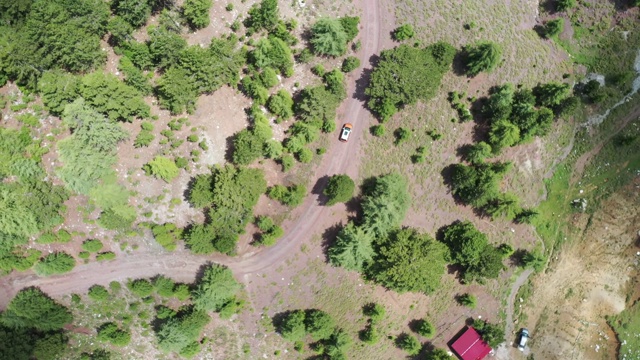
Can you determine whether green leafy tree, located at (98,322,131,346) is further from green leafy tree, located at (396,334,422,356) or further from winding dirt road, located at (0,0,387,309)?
green leafy tree, located at (396,334,422,356)

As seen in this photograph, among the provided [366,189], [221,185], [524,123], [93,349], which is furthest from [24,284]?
[524,123]

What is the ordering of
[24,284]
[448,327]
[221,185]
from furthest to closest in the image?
[448,327]
[24,284]
[221,185]

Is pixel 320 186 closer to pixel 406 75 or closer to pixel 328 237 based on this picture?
pixel 328 237

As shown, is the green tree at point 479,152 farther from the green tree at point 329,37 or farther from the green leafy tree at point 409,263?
the green tree at point 329,37

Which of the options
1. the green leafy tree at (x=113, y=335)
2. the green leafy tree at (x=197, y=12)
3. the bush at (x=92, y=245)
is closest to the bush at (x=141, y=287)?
the green leafy tree at (x=113, y=335)

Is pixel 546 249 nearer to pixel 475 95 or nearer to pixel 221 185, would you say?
pixel 475 95

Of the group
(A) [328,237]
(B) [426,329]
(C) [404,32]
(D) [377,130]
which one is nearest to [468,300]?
(B) [426,329]
